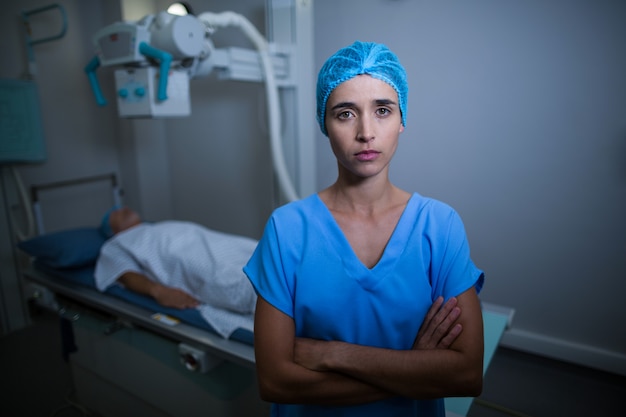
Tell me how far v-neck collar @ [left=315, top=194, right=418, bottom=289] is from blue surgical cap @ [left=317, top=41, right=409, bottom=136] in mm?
238

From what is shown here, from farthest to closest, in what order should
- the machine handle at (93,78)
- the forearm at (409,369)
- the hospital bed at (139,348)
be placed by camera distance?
the machine handle at (93,78) → the hospital bed at (139,348) → the forearm at (409,369)

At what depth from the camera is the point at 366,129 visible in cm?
78

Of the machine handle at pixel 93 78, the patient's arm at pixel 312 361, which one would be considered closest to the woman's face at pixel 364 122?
the patient's arm at pixel 312 361

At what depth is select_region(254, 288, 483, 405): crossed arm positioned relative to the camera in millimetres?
767

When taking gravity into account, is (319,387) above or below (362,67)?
below

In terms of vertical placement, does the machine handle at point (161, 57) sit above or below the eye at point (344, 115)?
above

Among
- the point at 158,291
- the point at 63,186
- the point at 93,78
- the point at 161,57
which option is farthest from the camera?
the point at 63,186

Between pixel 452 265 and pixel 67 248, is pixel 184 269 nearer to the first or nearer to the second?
pixel 67 248

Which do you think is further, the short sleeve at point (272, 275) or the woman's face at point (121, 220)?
the woman's face at point (121, 220)

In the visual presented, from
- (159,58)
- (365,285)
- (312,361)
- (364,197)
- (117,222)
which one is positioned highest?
(159,58)

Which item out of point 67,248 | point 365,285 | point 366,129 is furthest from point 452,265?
point 67,248

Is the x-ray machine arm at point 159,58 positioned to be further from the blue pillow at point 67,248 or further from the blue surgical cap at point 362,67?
the blue surgical cap at point 362,67

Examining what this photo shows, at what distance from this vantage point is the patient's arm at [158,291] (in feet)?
5.45

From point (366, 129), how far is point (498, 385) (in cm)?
135
